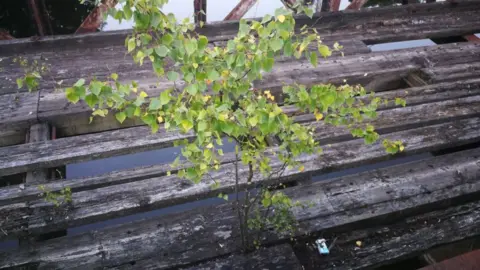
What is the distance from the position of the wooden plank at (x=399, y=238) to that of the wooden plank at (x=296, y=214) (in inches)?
3.7

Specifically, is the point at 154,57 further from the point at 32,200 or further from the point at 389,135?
the point at 389,135

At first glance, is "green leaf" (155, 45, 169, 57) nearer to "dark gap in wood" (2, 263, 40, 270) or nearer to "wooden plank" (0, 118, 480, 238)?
"wooden plank" (0, 118, 480, 238)

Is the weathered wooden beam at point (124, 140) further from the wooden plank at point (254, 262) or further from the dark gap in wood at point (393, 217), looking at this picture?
the wooden plank at point (254, 262)

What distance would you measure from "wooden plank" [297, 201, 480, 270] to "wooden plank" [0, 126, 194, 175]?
59.3 inches

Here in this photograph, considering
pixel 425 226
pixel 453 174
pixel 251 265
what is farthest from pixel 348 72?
pixel 251 265

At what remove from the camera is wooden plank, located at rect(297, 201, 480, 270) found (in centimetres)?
270

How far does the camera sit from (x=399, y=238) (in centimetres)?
286

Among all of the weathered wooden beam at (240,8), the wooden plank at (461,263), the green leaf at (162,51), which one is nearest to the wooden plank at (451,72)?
the weathered wooden beam at (240,8)

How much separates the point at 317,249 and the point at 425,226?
839 millimetres

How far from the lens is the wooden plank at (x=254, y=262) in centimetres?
257

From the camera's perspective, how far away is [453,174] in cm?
334

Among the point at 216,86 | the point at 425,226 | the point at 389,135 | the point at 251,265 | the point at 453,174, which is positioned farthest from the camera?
the point at 389,135

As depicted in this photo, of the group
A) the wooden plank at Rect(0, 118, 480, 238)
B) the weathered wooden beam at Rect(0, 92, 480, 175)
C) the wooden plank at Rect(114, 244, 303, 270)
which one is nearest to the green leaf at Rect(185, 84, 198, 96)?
the wooden plank at Rect(114, 244, 303, 270)

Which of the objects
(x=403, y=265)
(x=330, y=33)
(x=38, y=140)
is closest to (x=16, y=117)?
(x=38, y=140)
